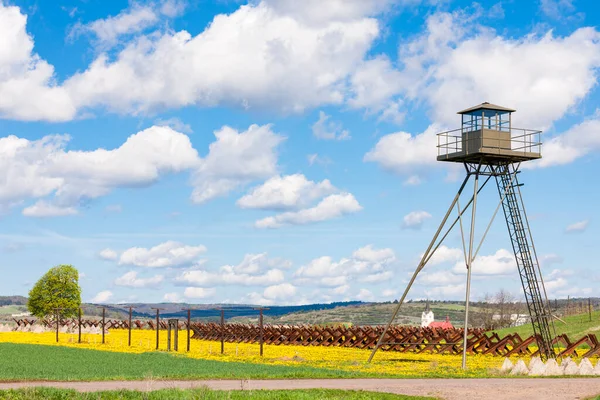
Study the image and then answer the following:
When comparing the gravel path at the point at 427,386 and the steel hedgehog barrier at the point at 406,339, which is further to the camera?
the steel hedgehog barrier at the point at 406,339

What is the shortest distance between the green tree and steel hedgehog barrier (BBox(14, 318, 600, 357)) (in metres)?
6.99

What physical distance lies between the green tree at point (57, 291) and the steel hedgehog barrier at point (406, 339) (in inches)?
275

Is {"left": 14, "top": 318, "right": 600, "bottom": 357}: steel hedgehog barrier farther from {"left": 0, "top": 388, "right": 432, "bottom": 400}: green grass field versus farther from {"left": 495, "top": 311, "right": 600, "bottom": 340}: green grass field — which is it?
{"left": 0, "top": 388, "right": 432, "bottom": 400}: green grass field

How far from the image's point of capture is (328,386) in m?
27.8

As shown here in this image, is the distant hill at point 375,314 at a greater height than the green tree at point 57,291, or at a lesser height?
lesser

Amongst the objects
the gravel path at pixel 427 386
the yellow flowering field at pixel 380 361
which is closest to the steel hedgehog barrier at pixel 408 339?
the yellow flowering field at pixel 380 361

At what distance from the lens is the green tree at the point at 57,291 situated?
3484 inches

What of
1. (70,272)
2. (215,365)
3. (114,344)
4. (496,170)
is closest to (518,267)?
(496,170)

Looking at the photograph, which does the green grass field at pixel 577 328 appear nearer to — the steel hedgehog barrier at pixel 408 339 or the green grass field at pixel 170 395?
the steel hedgehog barrier at pixel 408 339

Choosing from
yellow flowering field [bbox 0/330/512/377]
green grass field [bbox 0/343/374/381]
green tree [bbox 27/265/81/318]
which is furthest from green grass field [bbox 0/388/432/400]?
green tree [bbox 27/265/81/318]

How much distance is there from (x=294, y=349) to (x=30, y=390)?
33566 mm

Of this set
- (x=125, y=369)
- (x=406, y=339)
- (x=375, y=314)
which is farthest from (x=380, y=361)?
(x=375, y=314)

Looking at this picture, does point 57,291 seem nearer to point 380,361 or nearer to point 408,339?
point 408,339

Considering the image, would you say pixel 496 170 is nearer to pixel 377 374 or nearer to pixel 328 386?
pixel 377 374
